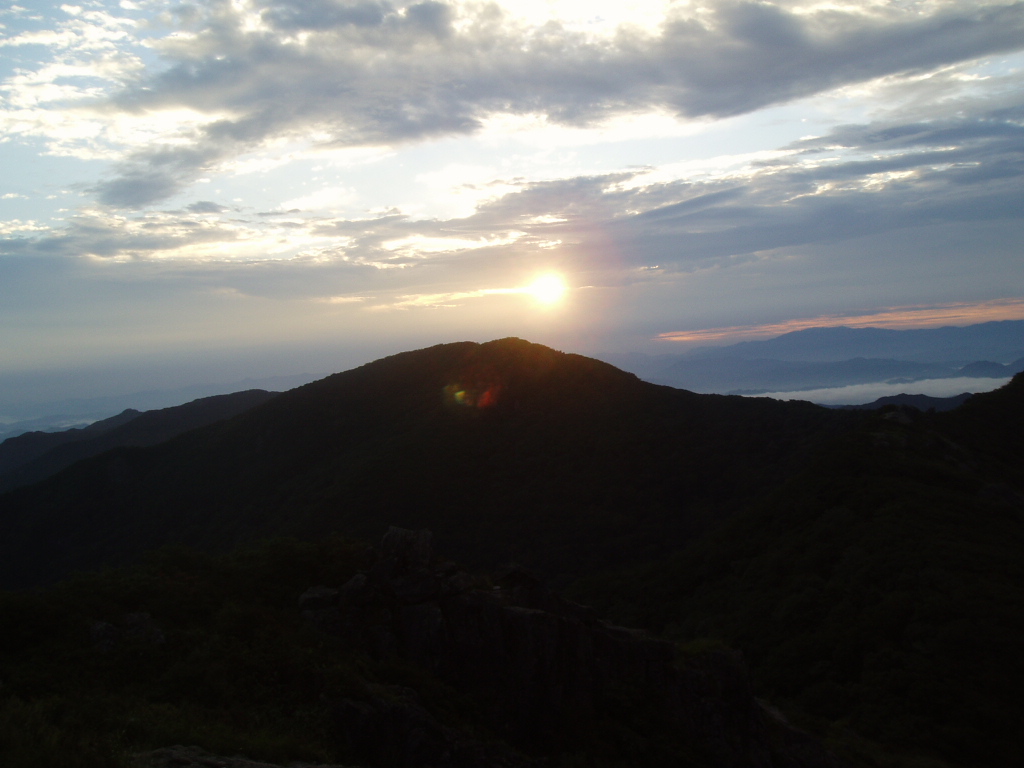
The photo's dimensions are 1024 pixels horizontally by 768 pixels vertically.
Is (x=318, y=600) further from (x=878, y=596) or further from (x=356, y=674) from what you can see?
(x=878, y=596)

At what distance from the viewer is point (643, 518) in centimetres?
4294

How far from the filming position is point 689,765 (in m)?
12.5

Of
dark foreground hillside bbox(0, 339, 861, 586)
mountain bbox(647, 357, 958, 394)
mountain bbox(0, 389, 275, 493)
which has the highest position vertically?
mountain bbox(0, 389, 275, 493)

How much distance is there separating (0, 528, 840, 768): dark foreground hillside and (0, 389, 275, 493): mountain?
69.4 m

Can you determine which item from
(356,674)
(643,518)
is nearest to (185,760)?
(356,674)

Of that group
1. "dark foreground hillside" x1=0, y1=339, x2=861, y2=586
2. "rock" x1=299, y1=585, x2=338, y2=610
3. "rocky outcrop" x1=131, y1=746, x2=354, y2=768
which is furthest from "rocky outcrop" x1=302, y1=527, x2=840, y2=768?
"dark foreground hillside" x1=0, y1=339, x2=861, y2=586

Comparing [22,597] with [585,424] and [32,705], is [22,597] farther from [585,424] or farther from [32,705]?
[585,424]

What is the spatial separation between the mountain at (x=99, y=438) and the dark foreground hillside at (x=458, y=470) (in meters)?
18.2

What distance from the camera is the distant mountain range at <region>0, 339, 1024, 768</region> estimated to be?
15.9 m

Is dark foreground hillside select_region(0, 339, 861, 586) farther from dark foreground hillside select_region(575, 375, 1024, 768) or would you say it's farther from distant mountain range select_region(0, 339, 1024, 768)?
dark foreground hillside select_region(575, 375, 1024, 768)

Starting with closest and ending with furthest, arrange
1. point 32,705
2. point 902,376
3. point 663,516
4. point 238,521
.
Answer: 1. point 32,705
2. point 663,516
3. point 238,521
4. point 902,376

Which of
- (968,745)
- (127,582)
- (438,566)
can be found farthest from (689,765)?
(127,582)

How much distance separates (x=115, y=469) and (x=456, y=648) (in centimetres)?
5957

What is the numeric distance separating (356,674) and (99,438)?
84524 mm
